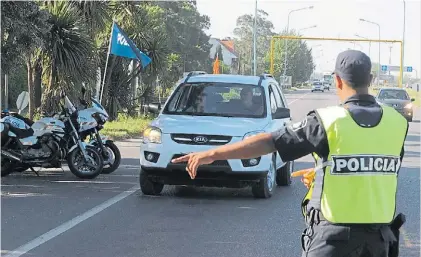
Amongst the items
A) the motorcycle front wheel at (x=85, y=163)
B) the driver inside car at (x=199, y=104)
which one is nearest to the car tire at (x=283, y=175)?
the driver inside car at (x=199, y=104)

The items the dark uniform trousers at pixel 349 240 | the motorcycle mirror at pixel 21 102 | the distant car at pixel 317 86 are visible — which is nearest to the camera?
the dark uniform trousers at pixel 349 240

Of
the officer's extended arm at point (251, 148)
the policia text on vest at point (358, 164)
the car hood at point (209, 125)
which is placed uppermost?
the officer's extended arm at point (251, 148)

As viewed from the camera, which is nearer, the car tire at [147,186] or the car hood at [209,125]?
the car hood at [209,125]

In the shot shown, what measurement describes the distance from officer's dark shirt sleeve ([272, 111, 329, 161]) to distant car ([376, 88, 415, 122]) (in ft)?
93.5

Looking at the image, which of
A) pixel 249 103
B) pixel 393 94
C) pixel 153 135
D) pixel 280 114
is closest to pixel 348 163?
pixel 153 135

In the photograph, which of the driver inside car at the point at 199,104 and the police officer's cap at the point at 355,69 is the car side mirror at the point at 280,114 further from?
the police officer's cap at the point at 355,69

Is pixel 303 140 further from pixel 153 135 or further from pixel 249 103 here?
pixel 249 103

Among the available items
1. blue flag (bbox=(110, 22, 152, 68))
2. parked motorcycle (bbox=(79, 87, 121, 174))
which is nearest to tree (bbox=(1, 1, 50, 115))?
parked motorcycle (bbox=(79, 87, 121, 174))

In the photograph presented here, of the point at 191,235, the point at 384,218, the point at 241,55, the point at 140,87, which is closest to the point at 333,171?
the point at 384,218

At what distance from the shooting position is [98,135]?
1231cm

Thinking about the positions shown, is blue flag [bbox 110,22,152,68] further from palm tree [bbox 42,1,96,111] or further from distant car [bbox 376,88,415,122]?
distant car [bbox 376,88,415,122]

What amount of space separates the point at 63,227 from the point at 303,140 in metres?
5.26

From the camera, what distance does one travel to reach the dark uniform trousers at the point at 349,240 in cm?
338

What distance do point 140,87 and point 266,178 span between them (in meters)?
19.8
